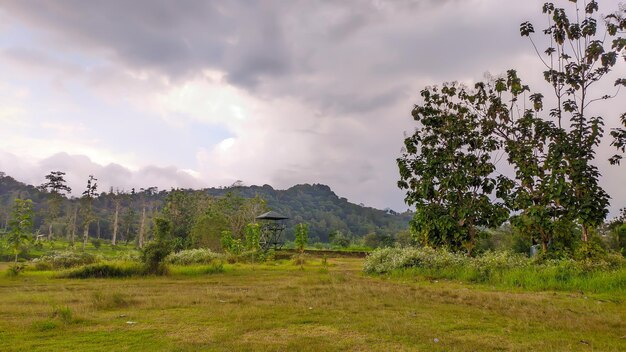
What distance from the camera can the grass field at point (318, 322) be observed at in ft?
18.5

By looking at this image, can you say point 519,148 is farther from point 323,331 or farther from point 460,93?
point 323,331

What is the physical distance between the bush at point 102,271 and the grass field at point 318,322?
254 inches

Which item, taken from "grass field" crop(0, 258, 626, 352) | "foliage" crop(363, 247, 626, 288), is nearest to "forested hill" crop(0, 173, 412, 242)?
"foliage" crop(363, 247, 626, 288)

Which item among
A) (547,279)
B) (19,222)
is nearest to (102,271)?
(19,222)

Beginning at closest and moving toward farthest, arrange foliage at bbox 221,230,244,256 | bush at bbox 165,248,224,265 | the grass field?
1. the grass field
2. bush at bbox 165,248,224,265
3. foliage at bbox 221,230,244,256

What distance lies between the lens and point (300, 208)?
132 meters

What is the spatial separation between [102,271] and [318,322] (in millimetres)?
13609

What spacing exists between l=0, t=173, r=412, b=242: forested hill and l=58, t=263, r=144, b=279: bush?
191 ft

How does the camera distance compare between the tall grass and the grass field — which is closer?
the grass field

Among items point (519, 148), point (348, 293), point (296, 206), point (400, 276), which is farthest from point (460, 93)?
point (296, 206)

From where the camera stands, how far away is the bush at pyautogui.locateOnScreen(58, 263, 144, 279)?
17047 mm

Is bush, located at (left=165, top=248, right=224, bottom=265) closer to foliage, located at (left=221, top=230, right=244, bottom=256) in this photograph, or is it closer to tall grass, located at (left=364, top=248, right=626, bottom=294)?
foliage, located at (left=221, top=230, right=244, bottom=256)

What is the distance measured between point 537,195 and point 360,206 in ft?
397

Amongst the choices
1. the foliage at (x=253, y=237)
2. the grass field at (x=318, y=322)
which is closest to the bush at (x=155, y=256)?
the grass field at (x=318, y=322)
